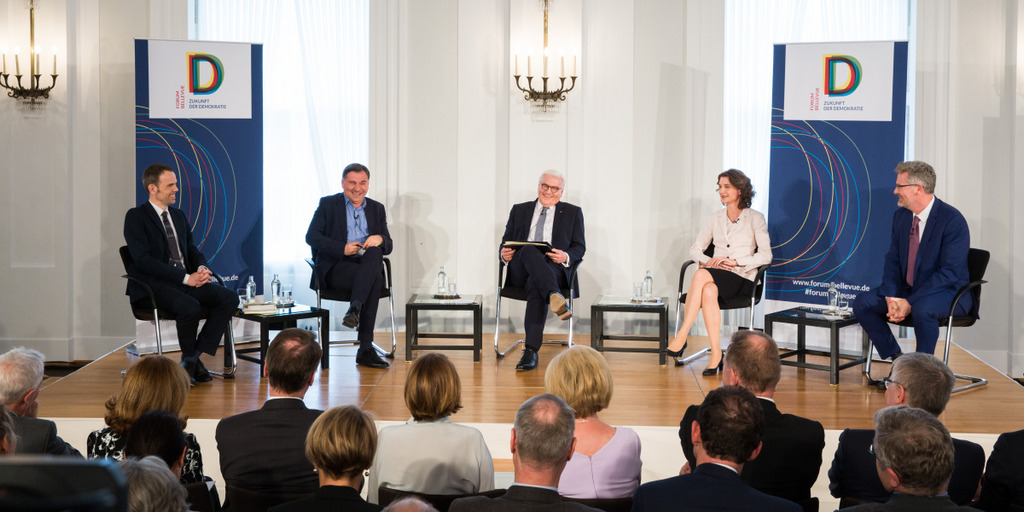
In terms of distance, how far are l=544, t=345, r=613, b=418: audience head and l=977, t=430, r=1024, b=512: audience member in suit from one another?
1109 millimetres

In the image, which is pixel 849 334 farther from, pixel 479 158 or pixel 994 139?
pixel 479 158

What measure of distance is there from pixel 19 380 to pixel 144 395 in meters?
0.52

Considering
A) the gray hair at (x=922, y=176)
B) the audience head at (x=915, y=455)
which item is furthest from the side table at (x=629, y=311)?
the audience head at (x=915, y=455)

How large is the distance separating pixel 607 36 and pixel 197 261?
11.2 feet

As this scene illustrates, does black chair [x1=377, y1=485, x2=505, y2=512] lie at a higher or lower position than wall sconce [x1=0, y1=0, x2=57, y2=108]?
lower

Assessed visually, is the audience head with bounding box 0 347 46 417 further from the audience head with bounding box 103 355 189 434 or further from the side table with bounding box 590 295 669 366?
the side table with bounding box 590 295 669 366

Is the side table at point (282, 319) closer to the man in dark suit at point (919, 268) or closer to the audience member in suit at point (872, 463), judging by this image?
the man in dark suit at point (919, 268)

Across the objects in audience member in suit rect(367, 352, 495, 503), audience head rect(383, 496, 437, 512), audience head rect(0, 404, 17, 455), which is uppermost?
audience head rect(0, 404, 17, 455)

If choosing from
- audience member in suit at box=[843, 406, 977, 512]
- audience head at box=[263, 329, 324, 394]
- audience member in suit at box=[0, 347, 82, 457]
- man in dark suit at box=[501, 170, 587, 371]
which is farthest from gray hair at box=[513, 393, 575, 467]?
man in dark suit at box=[501, 170, 587, 371]

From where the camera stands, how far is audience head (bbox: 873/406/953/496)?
83.0 inches

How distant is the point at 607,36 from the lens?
270 inches

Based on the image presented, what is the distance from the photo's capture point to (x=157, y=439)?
229 cm

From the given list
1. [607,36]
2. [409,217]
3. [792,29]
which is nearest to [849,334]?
[792,29]

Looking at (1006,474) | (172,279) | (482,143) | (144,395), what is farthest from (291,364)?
(482,143)
